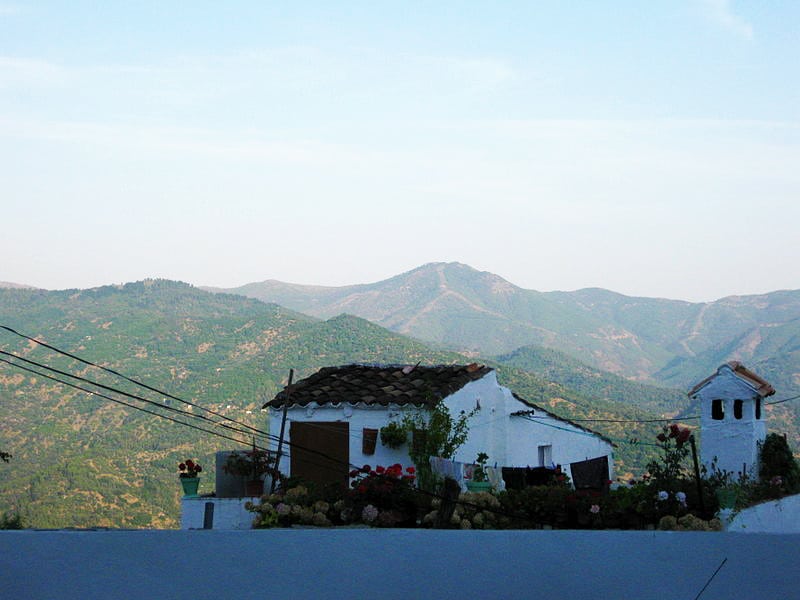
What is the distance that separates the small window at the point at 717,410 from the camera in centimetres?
1675

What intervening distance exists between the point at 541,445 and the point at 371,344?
50932mm

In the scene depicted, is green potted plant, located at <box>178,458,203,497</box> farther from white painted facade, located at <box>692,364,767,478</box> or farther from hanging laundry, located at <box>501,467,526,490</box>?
white painted facade, located at <box>692,364,767,478</box>

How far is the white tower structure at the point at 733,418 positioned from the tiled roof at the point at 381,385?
180 inches

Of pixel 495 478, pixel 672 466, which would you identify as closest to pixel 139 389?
pixel 495 478

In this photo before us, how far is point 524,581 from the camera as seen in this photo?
22.4ft

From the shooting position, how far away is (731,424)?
54.1 feet

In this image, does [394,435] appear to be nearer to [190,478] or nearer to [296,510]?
[190,478]

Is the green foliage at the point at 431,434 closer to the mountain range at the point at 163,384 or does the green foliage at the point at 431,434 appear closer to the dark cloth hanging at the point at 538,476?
the dark cloth hanging at the point at 538,476

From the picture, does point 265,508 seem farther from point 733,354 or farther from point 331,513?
point 733,354

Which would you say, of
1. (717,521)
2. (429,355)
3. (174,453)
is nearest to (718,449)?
(717,521)

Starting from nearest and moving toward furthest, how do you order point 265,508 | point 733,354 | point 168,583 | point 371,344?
1. point 168,583
2. point 265,508
3. point 371,344
4. point 733,354

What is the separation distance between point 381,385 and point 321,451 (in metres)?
1.71

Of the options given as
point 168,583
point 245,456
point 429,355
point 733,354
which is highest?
point 733,354

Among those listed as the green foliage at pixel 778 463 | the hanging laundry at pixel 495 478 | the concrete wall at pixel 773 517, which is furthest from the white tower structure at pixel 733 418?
the hanging laundry at pixel 495 478
